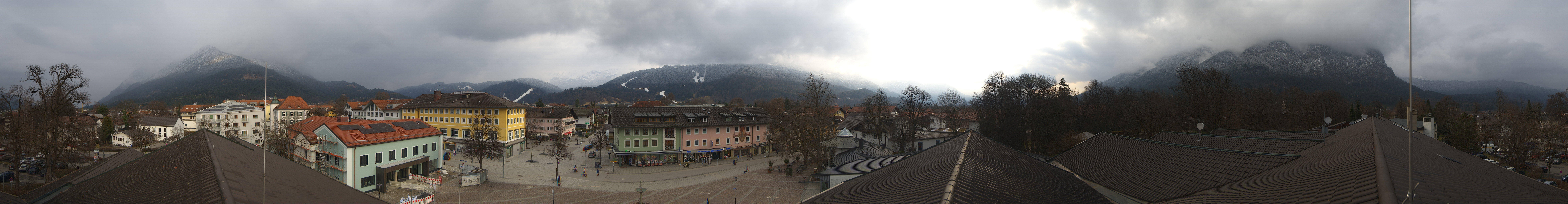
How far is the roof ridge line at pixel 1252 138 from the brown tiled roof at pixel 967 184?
381cm

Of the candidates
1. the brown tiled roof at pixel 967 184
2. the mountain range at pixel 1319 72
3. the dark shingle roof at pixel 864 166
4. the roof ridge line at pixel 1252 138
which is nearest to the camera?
the brown tiled roof at pixel 967 184

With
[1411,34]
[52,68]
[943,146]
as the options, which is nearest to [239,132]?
[52,68]

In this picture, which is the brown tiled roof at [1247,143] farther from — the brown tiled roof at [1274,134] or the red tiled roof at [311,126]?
the red tiled roof at [311,126]

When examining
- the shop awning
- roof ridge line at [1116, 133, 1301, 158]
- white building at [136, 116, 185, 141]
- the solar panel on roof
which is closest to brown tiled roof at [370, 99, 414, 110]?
white building at [136, 116, 185, 141]

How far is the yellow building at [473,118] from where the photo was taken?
48.4m

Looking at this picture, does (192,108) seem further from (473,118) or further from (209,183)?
(209,183)

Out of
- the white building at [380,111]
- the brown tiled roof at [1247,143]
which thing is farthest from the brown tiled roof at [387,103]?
the brown tiled roof at [1247,143]

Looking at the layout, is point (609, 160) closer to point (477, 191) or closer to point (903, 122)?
point (477, 191)

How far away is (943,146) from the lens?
19125 mm

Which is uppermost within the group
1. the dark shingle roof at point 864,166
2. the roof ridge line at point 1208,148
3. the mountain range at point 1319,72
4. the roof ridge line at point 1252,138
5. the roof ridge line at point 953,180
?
the mountain range at point 1319,72

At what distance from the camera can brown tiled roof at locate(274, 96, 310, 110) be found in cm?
7250

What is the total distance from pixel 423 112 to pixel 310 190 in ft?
190

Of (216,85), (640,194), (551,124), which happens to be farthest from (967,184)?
(216,85)

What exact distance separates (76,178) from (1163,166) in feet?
64.5
